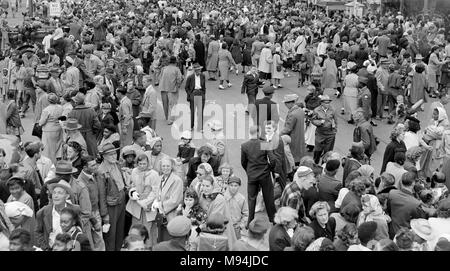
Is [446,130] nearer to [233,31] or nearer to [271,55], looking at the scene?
[271,55]

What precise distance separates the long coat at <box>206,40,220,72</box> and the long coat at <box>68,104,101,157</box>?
27.9 feet

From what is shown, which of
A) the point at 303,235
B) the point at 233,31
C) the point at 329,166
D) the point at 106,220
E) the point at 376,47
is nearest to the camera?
the point at 303,235

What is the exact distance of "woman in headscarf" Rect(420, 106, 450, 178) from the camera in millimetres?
11539

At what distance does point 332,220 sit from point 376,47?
1497cm

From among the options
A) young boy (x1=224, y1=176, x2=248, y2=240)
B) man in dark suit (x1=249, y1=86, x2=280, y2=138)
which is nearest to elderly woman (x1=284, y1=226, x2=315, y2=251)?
young boy (x1=224, y1=176, x2=248, y2=240)

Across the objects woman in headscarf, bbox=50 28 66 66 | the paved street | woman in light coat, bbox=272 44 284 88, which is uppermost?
woman in headscarf, bbox=50 28 66 66

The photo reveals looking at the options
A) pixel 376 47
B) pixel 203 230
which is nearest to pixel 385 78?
pixel 376 47

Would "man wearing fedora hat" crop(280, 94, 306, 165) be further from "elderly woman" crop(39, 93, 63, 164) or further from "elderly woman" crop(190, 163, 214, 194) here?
"elderly woman" crop(39, 93, 63, 164)

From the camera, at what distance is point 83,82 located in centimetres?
1533

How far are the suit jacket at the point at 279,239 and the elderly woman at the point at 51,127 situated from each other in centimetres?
543

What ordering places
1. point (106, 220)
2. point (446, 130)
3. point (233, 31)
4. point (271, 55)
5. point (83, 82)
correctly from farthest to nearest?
point (233, 31)
point (271, 55)
point (83, 82)
point (446, 130)
point (106, 220)

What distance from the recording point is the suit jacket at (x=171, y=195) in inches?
325

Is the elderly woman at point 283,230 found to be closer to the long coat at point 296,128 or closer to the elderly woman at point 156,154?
the elderly woman at point 156,154

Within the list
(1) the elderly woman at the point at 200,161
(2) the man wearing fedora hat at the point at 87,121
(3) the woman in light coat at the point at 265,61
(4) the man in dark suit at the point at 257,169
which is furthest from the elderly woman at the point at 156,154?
(3) the woman in light coat at the point at 265,61
